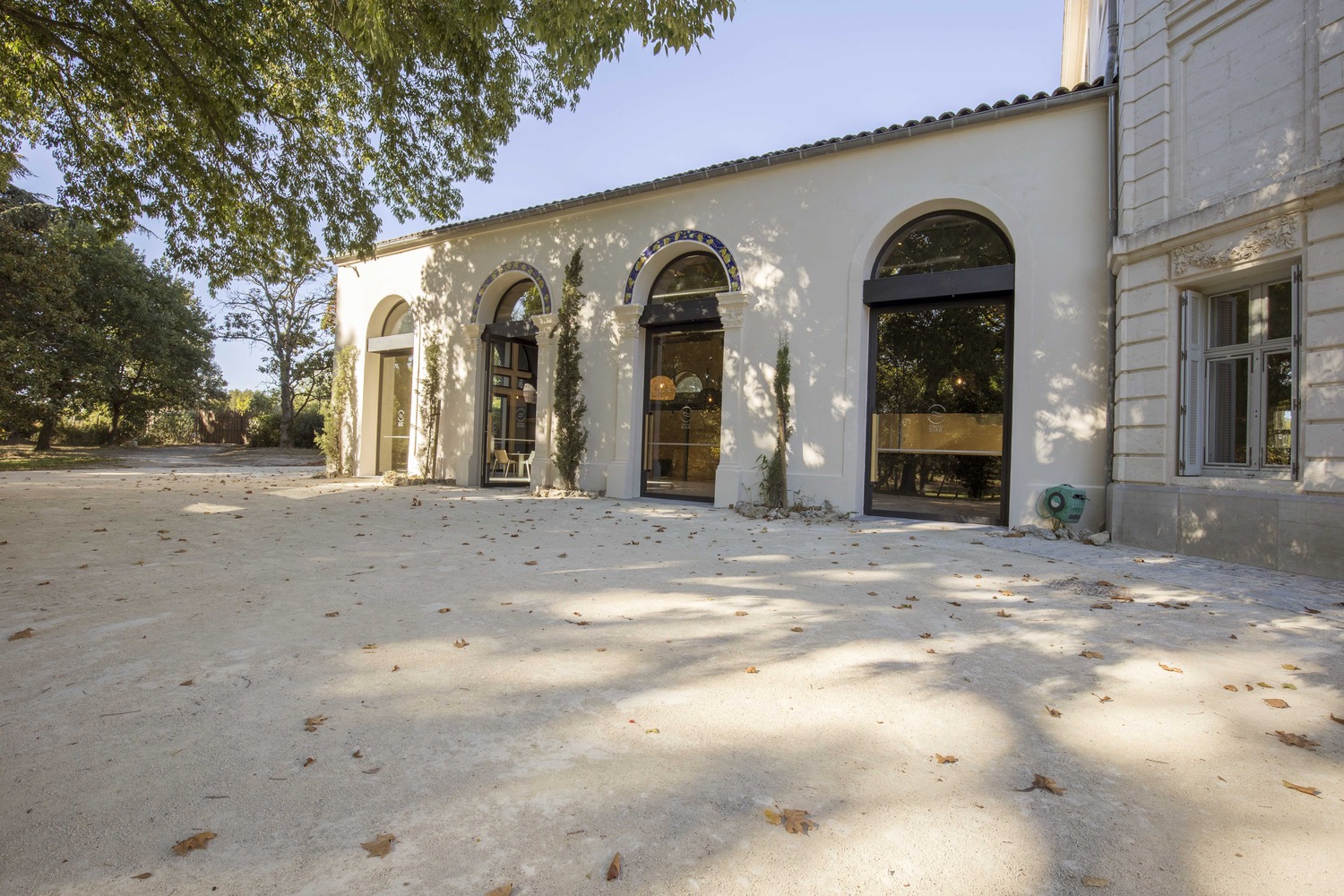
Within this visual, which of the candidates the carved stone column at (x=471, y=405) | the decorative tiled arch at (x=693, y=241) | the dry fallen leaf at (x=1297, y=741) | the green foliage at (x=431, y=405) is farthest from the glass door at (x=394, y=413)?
the dry fallen leaf at (x=1297, y=741)

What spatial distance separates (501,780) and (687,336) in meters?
9.60

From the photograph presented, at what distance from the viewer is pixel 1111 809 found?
197 cm

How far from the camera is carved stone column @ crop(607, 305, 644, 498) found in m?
11.3

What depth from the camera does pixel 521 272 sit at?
12.9 m

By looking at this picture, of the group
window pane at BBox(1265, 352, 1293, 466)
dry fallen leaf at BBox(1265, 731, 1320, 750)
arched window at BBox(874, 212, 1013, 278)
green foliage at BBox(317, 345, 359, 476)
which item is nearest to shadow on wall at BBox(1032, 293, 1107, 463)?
arched window at BBox(874, 212, 1013, 278)

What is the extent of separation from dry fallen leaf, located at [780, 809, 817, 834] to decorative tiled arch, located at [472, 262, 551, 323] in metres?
11.3

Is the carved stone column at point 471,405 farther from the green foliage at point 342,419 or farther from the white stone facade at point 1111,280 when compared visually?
the green foliage at point 342,419

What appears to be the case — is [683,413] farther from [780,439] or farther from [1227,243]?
[1227,243]

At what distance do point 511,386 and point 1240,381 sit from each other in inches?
467

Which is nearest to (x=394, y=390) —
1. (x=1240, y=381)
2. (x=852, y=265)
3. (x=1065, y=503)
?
(x=852, y=265)

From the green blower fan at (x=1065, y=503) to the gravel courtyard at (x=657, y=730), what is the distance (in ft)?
7.98

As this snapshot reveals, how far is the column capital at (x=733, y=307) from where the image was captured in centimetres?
1013

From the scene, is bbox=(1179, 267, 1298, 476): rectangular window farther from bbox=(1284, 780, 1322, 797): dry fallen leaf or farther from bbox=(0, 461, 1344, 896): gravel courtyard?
bbox=(1284, 780, 1322, 797): dry fallen leaf

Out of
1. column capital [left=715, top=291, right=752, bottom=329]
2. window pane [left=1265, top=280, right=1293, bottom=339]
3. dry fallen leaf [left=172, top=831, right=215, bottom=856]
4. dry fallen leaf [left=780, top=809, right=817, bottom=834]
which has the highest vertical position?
column capital [left=715, top=291, right=752, bottom=329]
